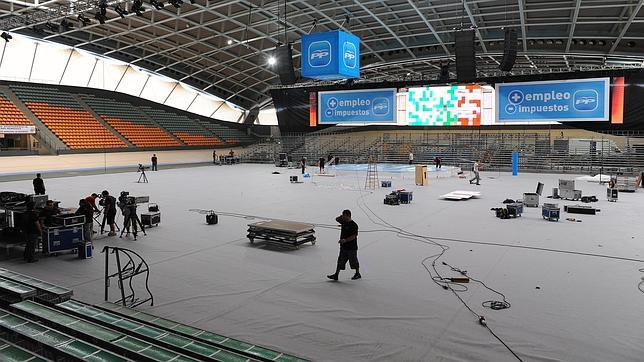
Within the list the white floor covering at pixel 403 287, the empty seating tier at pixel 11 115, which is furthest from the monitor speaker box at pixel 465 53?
the empty seating tier at pixel 11 115

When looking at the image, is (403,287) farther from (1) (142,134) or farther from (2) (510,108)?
(1) (142,134)

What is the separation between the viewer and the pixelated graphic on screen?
86.8 ft

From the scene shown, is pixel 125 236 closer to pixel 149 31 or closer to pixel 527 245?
pixel 527 245

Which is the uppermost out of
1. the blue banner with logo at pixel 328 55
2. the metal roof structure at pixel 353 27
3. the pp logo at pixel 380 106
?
the metal roof structure at pixel 353 27

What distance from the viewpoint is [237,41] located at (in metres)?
37.1

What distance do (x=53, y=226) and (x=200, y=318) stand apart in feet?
18.4

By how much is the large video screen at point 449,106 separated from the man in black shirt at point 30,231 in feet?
71.0

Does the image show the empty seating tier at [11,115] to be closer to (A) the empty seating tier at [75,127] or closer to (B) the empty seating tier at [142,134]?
(A) the empty seating tier at [75,127]

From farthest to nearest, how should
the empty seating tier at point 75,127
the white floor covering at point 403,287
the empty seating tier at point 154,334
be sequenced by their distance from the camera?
the empty seating tier at point 75,127
the white floor covering at point 403,287
the empty seating tier at point 154,334

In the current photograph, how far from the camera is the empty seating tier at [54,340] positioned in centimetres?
442

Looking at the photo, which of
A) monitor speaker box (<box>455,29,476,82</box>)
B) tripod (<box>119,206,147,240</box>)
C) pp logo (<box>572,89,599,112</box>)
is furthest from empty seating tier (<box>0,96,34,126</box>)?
pp logo (<box>572,89,599,112</box>)

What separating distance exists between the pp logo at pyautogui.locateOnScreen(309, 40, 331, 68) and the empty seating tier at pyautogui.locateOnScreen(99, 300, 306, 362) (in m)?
13.4

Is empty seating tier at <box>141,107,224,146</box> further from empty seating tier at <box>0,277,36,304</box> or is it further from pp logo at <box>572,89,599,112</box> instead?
empty seating tier at <box>0,277,36,304</box>

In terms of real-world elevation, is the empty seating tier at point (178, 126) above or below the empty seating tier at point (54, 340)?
above
